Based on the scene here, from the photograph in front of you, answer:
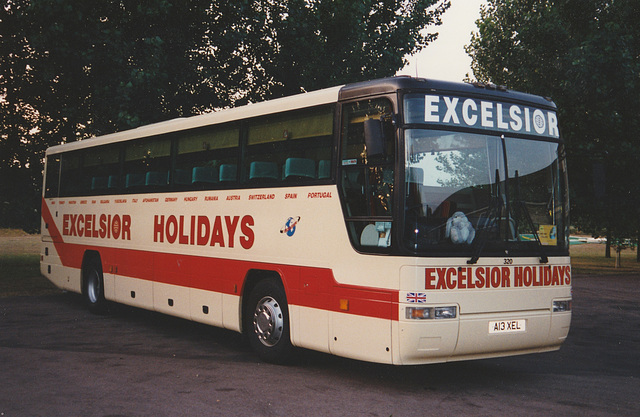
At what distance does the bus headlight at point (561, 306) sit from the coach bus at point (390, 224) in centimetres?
3

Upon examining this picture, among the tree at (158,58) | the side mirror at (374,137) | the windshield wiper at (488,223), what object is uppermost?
the tree at (158,58)

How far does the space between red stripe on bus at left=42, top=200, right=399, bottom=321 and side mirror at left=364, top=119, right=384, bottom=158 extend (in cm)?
142

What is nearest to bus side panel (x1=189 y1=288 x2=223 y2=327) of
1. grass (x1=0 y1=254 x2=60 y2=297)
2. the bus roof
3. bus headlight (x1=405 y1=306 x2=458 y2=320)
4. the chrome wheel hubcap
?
the chrome wheel hubcap

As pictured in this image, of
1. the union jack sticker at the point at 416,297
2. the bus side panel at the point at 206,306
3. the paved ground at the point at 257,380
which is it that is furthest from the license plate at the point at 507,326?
the bus side panel at the point at 206,306

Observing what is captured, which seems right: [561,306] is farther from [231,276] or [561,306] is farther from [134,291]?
[134,291]

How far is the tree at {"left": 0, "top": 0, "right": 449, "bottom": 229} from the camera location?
61.3 ft

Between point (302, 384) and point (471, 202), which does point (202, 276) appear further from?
point (471, 202)

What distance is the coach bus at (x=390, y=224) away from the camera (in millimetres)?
7301

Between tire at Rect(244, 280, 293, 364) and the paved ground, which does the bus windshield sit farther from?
tire at Rect(244, 280, 293, 364)

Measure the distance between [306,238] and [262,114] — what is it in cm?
193

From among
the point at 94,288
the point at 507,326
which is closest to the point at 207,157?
the point at 94,288

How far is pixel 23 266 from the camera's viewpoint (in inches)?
1102

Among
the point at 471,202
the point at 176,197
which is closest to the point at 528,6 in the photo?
the point at 176,197

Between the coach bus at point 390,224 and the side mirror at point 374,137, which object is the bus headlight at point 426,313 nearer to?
the coach bus at point 390,224
